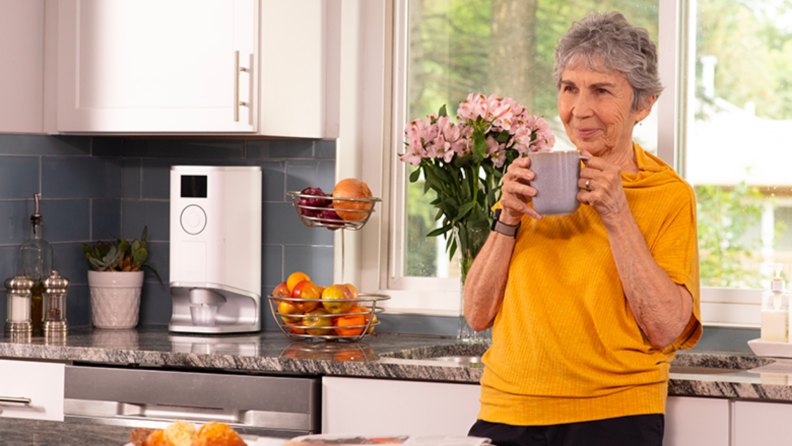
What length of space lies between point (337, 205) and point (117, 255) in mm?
754

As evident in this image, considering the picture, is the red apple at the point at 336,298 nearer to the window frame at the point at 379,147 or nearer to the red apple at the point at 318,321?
the red apple at the point at 318,321

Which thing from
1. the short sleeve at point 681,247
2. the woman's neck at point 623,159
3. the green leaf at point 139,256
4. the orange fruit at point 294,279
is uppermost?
the woman's neck at point 623,159

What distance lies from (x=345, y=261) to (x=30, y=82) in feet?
3.31

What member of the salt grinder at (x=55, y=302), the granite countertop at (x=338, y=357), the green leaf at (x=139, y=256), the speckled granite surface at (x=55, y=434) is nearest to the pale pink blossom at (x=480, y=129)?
the granite countertop at (x=338, y=357)

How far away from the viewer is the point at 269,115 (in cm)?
232

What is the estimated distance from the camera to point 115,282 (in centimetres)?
259

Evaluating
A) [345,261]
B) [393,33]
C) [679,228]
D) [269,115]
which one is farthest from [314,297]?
[679,228]

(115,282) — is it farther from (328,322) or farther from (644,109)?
(644,109)

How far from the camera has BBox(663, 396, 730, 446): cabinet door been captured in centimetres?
172

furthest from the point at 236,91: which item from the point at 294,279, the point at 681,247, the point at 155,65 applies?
the point at 681,247

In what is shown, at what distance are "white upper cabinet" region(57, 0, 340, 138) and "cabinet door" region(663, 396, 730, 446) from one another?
1215 millimetres

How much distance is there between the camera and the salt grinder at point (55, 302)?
244 cm

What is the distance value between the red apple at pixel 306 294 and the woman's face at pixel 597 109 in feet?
3.05

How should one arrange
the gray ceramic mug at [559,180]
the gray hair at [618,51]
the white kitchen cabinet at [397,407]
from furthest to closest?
the white kitchen cabinet at [397,407], the gray hair at [618,51], the gray ceramic mug at [559,180]
